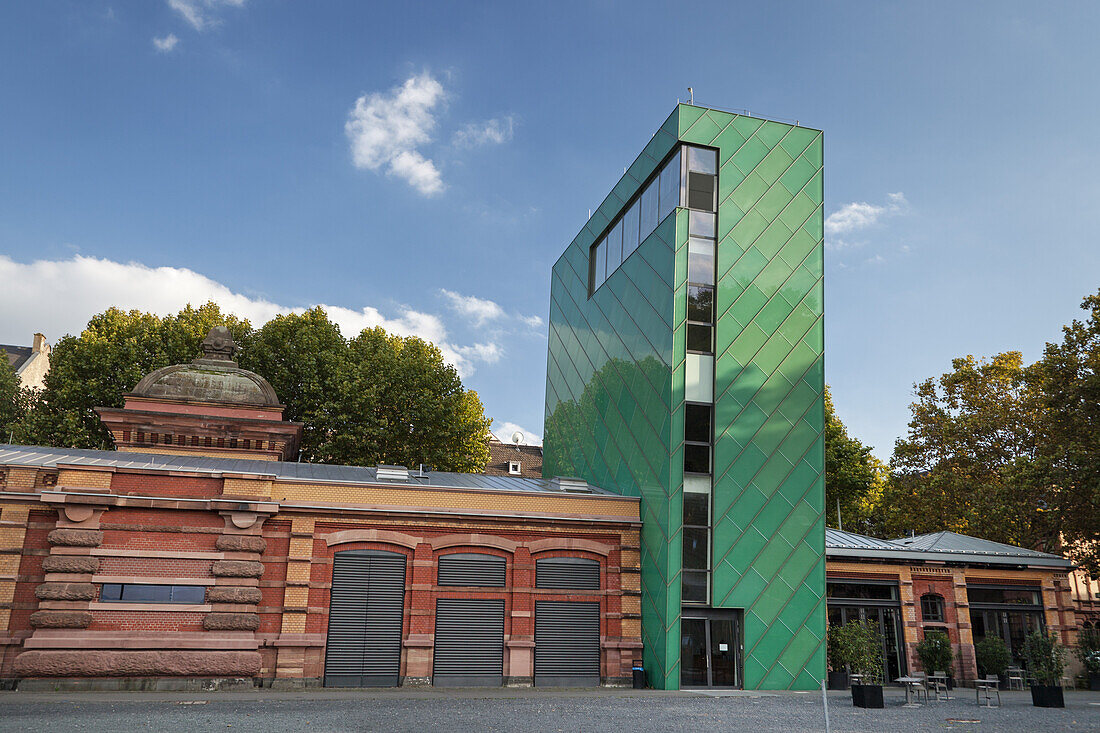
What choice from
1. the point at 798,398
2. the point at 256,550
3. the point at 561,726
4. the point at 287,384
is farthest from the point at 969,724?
the point at 287,384

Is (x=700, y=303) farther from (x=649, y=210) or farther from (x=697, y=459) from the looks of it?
(x=697, y=459)

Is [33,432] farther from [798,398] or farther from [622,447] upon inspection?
[798,398]

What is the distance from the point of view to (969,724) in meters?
15.3

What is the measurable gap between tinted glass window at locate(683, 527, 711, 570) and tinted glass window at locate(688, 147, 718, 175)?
10745mm

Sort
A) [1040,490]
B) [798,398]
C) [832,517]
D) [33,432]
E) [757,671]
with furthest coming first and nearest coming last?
[832,517] → [33,432] → [1040,490] → [798,398] → [757,671]

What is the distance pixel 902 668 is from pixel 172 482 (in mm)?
22069

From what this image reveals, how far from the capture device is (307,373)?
119ft

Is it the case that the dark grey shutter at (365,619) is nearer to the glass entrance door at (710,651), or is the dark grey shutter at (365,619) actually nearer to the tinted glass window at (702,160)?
the glass entrance door at (710,651)

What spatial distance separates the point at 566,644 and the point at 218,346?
18.4m

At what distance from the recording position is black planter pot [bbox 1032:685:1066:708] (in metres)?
18.4

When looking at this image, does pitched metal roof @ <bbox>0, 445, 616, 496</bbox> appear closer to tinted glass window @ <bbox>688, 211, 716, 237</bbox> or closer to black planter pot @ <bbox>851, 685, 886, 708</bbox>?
tinted glass window @ <bbox>688, 211, 716, 237</bbox>

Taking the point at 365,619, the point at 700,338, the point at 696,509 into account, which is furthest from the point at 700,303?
the point at 365,619

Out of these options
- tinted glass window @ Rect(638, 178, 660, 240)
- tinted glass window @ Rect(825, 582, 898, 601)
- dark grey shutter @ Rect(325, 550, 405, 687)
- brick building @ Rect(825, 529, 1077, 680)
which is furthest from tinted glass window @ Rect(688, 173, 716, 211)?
dark grey shutter @ Rect(325, 550, 405, 687)

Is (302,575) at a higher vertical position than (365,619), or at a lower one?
higher
